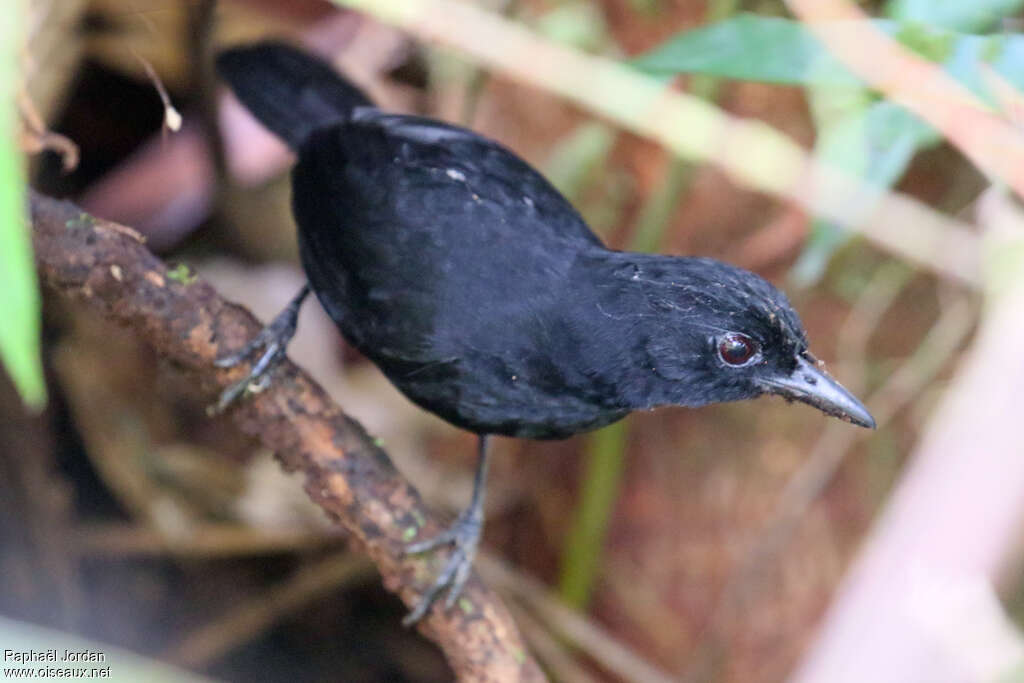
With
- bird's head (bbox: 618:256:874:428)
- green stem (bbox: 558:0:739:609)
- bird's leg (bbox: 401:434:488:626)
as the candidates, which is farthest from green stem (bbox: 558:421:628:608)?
bird's head (bbox: 618:256:874:428)

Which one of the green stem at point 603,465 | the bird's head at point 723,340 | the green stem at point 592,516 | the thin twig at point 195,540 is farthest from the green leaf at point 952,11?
the thin twig at point 195,540

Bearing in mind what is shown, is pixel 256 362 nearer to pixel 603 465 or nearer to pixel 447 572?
pixel 447 572

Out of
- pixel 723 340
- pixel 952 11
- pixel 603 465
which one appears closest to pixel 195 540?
pixel 603 465

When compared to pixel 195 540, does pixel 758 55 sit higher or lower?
higher

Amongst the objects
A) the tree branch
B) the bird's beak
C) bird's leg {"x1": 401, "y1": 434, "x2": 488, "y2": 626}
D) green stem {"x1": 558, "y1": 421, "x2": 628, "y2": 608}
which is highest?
the bird's beak

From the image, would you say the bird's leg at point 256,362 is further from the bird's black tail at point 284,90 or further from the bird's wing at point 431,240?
the bird's black tail at point 284,90

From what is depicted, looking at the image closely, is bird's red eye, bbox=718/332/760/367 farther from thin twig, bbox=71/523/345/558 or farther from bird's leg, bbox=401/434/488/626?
thin twig, bbox=71/523/345/558
